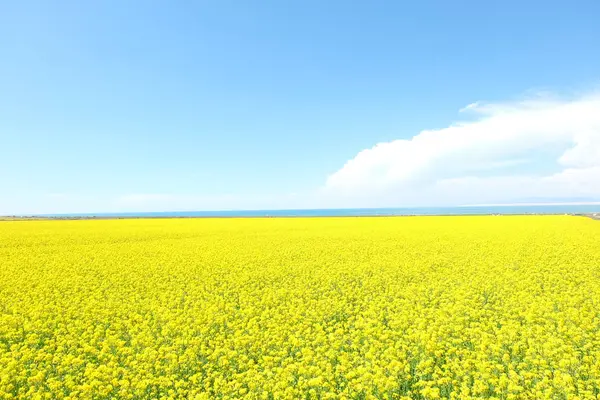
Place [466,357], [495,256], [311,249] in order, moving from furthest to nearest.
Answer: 1. [311,249]
2. [495,256]
3. [466,357]

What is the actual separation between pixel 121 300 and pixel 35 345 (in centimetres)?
369

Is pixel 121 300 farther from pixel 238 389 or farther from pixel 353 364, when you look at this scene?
pixel 353 364

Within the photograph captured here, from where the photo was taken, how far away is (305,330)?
389 inches

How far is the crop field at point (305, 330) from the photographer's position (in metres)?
7.21

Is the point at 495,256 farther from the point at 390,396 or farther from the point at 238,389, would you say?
the point at 238,389

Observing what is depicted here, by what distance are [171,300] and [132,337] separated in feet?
10.4

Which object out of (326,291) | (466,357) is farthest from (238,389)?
(326,291)

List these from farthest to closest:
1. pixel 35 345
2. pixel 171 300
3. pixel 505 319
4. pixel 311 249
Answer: pixel 311 249
pixel 171 300
pixel 505 319
pixel 35 345

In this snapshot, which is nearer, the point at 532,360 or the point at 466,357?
the point at 532,360

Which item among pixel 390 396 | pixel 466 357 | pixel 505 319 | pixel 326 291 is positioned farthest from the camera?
pixel 326 291

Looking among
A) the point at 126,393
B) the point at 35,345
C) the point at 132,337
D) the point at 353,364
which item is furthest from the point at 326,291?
the point at 35,345

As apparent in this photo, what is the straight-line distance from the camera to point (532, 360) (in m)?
7.56

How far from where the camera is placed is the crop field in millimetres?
7211

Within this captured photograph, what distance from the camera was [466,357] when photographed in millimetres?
8086
